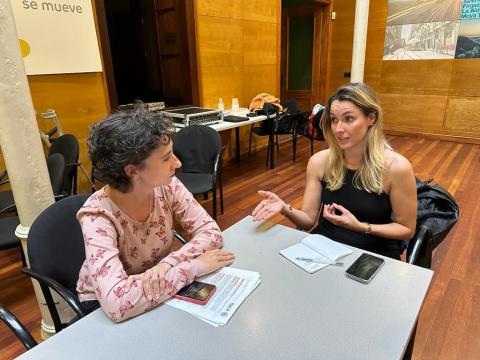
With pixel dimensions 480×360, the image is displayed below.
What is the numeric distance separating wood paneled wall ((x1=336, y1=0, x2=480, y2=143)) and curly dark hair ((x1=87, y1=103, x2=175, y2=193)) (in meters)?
6.39

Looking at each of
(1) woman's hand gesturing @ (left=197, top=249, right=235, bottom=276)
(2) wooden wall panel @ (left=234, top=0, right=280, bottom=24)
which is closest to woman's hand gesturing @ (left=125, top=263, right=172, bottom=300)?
(1) woman's hand gesturing @ (left=197, top=249, right=235, bottom=276)

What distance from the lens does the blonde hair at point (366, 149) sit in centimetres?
148

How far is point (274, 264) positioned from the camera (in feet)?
3.88

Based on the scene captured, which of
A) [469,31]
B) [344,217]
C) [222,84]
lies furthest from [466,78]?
[344,217]

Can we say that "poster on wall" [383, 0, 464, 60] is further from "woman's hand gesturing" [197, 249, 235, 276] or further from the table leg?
"woman's hand gesturing" [197, 249, 235, 276]

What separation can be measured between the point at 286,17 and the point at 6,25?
22.0 feet

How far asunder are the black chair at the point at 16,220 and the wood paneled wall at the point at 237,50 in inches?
99.8

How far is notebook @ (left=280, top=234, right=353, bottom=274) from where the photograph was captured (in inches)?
46.0

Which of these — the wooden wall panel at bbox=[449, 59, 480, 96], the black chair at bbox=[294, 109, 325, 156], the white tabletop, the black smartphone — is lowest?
the black chair at bbox=[294, 109, 325, 156]

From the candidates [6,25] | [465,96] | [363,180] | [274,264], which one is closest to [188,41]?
[6,25]

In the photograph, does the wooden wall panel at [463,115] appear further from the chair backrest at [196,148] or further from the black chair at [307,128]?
the chair backrest at [196,148]

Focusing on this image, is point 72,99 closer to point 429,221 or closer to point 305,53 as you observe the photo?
point 429,221

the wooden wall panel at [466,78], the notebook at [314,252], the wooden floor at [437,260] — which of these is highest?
the wooden wall panel at [466,78]

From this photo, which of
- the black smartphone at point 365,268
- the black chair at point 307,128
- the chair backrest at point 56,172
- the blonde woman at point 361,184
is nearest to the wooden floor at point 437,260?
the black chair at point 307,128
